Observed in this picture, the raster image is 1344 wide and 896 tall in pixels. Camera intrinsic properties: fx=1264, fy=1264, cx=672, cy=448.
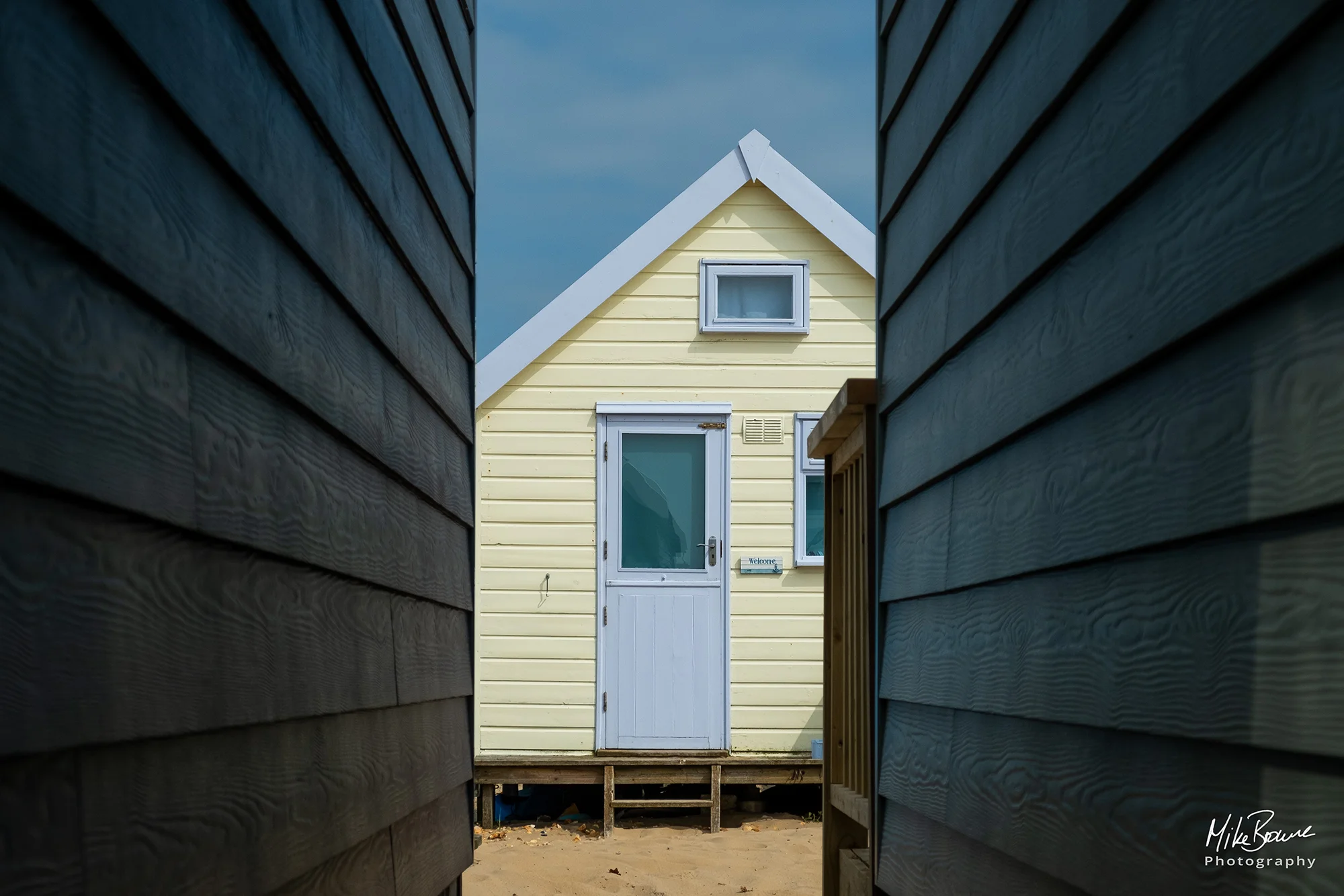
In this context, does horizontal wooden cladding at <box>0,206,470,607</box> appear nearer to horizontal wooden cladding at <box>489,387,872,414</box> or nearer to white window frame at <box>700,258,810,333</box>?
horizontal wooden cladding at <box>489,387,872,414</box>

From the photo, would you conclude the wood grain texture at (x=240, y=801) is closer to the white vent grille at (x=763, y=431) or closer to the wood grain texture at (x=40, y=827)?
the wood grain texture at (x=40, y=827)

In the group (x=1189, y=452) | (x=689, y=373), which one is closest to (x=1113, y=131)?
(x=1189, y=452)

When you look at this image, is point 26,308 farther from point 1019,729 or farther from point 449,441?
point 449,441

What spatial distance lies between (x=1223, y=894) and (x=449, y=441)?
2234mm

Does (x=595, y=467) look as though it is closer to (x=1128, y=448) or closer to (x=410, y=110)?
(x=410, y=110)

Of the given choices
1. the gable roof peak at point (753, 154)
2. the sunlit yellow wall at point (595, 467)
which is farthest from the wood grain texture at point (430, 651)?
the gable roof peak at point (753, 154)

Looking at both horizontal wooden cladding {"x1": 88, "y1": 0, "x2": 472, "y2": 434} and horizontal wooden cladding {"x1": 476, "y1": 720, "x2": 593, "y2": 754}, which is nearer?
horizontal wooden cladding {"x1": 88, "y1": 0, "x2": 472, "y2": 434}

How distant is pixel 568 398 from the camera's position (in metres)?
8.01

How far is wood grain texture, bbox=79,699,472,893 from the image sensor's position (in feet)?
3.64

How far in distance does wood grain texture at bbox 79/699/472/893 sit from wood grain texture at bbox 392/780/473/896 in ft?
0.30

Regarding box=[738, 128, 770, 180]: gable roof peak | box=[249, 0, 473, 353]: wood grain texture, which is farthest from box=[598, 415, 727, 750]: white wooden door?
box=[249, 0, 473, 353]: wood grain texture

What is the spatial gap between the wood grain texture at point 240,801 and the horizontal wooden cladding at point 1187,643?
0.97 meters

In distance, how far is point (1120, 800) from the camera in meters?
1.36

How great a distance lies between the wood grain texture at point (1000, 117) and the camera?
5.12 feet
